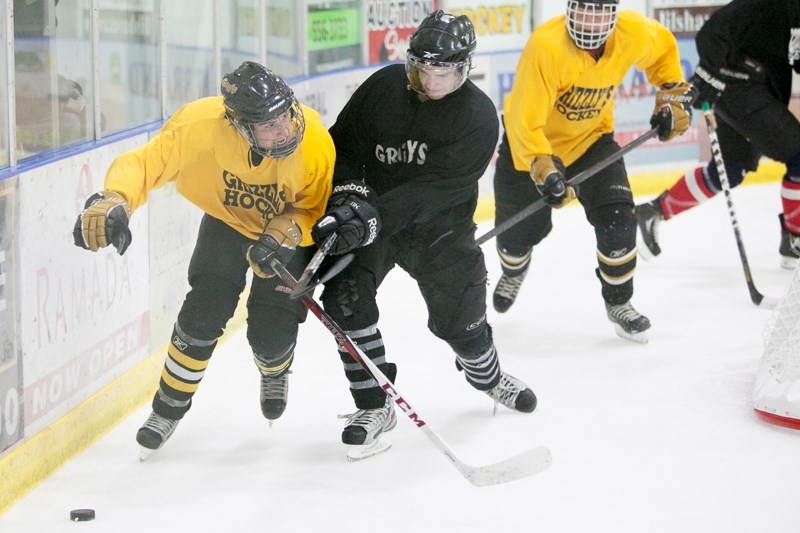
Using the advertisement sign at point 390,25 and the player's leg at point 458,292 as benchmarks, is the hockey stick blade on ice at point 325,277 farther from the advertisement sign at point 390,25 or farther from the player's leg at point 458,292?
the advertisement sign at point 390,25

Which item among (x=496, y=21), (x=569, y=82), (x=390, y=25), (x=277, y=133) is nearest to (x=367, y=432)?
(x=277, y=133)

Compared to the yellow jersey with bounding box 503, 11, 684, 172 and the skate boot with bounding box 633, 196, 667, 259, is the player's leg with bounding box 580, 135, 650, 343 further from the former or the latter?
the skate boot with bounding box 633, 196, 667, 259

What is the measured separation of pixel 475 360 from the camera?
11.1 feet

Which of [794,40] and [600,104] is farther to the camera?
[794,40]

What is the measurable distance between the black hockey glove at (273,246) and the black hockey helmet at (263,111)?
18cm

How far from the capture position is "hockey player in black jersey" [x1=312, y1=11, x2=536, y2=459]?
2984mm

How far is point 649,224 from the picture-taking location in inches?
209

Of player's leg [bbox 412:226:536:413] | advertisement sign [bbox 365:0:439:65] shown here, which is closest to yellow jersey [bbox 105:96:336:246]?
player's leg [bbox 412:226:536:413]

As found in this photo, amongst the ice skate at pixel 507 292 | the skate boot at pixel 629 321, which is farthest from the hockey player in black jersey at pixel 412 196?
the ice skate at pixel 507 292

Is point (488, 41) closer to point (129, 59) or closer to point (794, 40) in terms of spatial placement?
point (794, 40)

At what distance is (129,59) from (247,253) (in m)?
1.23

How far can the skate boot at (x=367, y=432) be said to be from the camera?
125 inches

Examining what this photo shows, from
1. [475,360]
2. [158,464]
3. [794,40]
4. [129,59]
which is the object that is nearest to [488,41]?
[794,40]

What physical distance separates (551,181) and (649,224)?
1.66 metres
